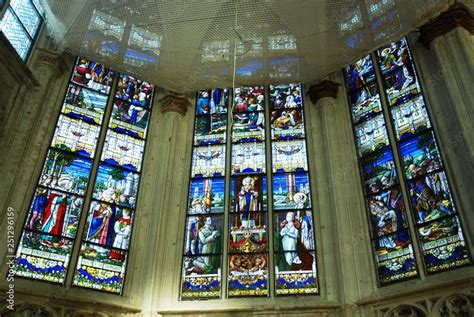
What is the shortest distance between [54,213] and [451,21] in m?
6.79

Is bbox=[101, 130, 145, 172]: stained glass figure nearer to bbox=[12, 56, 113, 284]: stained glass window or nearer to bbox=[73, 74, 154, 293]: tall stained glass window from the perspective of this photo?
bbox=[73, 74, 154, 293]: tall stained glass window

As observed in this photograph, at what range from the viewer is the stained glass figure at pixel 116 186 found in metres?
7.28

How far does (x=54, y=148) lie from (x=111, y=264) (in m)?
2.10

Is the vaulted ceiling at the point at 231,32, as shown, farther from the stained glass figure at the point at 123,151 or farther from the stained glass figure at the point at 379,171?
the stained glass figure at the point at 379,171

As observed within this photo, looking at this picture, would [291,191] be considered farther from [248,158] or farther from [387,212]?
[387,212]

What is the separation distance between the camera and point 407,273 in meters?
6.05

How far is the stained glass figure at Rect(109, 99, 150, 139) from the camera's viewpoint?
810cm

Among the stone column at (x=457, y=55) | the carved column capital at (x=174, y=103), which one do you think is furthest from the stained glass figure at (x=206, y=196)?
the stone column at (x=457, y=55)

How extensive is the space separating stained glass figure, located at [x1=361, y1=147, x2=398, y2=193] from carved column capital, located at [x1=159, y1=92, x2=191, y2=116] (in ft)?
11.1

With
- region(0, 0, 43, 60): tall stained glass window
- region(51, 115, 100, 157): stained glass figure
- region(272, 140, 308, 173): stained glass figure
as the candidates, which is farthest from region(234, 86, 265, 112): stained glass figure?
region(0, 0, 43, 60): tall stained glass window

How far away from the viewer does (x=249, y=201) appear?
24.2 ft

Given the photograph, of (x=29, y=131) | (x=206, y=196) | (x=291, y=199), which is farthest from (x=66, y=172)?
(x=291, y=199)

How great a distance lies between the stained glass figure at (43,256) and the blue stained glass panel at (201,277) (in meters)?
1.71

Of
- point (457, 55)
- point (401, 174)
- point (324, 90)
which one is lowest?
point (401, 174)
